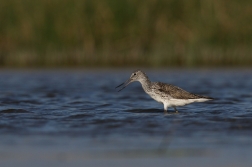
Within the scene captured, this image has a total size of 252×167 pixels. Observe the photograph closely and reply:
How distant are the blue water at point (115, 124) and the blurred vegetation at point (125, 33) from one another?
2.74 metres

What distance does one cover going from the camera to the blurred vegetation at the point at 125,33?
20.1 meters

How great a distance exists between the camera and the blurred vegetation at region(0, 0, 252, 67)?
793 inches

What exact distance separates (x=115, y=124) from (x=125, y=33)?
1163 centimetres

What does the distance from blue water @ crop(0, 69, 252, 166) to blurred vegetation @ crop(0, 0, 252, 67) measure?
274cm

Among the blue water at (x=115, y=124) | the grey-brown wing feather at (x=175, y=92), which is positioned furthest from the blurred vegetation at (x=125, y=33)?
the grey-brown wing feather at (x=175, y=92)

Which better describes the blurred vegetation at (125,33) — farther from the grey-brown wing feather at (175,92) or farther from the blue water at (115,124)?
the grey-brown wing feather at (175,92)

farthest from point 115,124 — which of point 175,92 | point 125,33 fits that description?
point 125,33

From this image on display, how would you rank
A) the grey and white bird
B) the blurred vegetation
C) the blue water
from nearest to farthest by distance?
the blue water
the grey and white bird
the blurred vegetation

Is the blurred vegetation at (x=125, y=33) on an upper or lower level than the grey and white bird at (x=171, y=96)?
upper

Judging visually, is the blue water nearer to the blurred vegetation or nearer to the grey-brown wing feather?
the grey-brown wing feather

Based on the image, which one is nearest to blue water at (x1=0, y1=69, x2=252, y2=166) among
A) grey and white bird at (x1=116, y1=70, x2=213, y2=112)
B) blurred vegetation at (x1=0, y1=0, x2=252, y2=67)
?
grey and white bird at (x1=116, y1=70, x2=213, y2=112)

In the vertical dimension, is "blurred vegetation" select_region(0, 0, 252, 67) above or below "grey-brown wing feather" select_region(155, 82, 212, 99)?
above

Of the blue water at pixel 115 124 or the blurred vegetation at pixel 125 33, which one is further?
the blurred vegetation at pixel 125 33

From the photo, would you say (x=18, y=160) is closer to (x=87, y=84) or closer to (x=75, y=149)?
(x=75, y=149)
